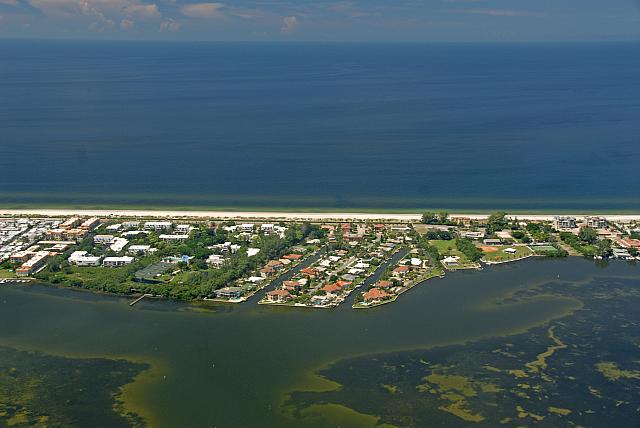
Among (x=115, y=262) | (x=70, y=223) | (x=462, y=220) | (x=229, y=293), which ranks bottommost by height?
(x=229, y=293)

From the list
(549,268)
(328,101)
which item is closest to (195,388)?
(549,268)

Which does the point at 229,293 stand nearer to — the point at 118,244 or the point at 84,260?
the point at 84,260

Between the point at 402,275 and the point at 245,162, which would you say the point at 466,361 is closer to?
the point at 402,275

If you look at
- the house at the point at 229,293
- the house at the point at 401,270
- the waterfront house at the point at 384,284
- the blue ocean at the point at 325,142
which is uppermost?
the blue ocean at the point at 325,142

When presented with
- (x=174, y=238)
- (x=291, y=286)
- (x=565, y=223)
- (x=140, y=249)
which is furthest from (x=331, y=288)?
(x=565, y=223)

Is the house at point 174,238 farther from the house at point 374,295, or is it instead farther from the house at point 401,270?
the house at point 374,295

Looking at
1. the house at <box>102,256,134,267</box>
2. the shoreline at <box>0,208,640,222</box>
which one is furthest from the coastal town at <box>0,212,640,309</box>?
the shoreline at <box>0,208,640,222</box>

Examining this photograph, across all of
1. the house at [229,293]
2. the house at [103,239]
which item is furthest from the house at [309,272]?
the house at [103,239]
